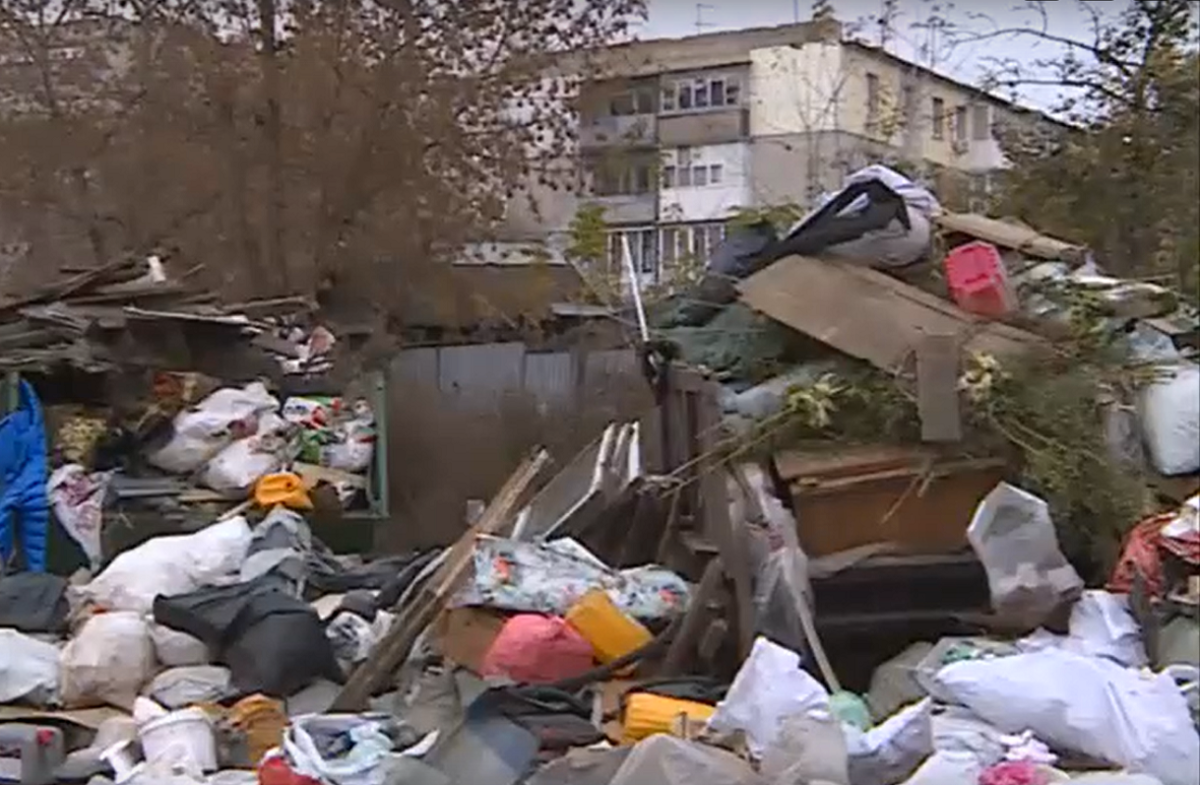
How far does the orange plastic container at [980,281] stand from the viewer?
16.5 feet

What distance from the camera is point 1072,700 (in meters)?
3.76

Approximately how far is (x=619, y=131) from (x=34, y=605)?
337 inches

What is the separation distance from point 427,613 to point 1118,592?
6.96ft

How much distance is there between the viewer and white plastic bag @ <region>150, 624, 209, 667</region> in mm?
5078

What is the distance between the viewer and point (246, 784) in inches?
159

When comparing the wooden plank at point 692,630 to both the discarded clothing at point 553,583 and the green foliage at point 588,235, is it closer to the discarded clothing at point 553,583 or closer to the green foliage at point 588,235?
the discarded clothing at point 553,583

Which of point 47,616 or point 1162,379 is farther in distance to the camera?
point 47,616

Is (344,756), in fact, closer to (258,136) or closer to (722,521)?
(722,521)

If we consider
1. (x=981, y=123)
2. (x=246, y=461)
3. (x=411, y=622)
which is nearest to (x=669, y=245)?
(x=981, y=123)

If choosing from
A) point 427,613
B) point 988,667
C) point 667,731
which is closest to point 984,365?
point 988,667

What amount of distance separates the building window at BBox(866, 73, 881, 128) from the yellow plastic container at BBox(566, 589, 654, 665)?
21.4 feet

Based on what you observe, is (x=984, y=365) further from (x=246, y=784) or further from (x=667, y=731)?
(x=246, y=784)

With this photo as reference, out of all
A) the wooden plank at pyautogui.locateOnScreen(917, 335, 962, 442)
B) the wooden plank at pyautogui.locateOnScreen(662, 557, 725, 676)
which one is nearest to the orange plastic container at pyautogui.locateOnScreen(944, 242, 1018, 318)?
the wooden plank at pyautogui.locateOnScreen(917, 335, 962, 442)

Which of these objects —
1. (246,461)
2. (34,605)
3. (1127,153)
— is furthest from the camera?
(246,461)
